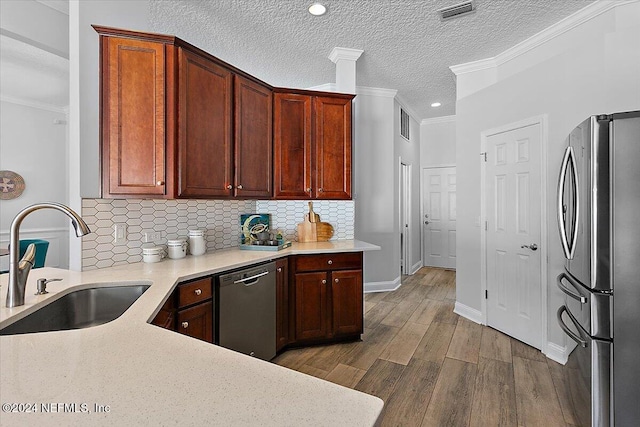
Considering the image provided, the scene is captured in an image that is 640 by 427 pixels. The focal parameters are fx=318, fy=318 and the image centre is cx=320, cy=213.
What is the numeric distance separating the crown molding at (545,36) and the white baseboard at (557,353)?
2824 millimetres

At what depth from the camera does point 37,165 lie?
518 cm

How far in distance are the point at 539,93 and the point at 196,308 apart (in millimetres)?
3462

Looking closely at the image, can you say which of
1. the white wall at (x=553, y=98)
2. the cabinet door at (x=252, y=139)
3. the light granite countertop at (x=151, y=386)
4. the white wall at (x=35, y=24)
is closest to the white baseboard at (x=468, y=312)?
the white wall at (x=553, y=98)

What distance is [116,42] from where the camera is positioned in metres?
2.07

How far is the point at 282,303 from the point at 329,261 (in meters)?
0.56

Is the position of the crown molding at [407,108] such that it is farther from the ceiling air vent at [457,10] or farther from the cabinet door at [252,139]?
the cabinet door at [252,139]

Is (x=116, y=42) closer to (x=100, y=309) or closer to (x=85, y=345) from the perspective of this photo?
(x=100, y=309)

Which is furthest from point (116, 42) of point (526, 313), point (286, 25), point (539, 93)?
point (526, 313)

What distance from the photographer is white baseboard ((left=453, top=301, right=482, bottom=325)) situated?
12.0 ft

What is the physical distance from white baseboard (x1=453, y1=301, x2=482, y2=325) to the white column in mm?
2886

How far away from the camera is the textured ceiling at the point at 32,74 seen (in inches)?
143

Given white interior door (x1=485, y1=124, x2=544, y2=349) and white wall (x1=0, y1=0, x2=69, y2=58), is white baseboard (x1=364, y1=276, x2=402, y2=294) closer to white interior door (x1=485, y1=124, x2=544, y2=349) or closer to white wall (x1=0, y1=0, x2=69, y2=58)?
white interior door (x1=485, y1=124, x2=544, y2=349)

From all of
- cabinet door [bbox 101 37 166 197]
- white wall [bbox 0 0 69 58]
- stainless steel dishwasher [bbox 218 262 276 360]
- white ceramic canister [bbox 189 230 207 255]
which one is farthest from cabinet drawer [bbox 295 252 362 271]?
white wall [bbox 0 0 69 58]

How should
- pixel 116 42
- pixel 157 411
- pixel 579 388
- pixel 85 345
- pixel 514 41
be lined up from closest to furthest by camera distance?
pixel 157 411, pixel 85 345, pixel 579 388, pixel 116 42, pixel 514 41
